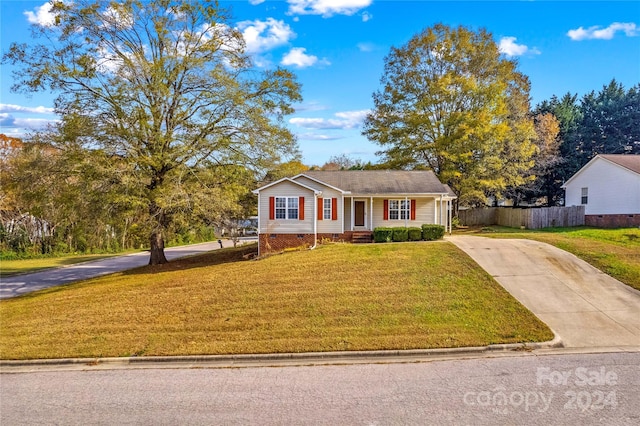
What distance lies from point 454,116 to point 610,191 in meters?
10.8

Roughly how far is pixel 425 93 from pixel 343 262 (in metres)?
18.9

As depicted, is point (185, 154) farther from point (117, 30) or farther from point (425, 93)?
point (425, 93)

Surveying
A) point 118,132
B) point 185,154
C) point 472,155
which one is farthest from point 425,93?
point 118,132

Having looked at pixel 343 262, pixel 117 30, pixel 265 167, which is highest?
pixel 117 30

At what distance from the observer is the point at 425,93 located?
97.8 ft

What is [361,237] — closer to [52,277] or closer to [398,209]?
[398,209]

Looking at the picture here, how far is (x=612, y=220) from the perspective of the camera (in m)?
25.7

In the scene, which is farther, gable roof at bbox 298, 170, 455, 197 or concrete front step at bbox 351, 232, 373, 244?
gable roof at bbox 298, 170, 455, 197

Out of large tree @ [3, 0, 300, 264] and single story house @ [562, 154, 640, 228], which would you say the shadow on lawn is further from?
single story house @ [562, 154, 640, 228]

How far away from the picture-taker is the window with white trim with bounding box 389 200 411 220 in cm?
2272

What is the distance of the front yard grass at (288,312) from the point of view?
9312mm

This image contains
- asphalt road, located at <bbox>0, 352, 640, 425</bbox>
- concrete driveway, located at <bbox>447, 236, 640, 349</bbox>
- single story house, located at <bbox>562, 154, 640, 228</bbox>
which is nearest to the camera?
asphalt road, located at <bbox>0, 352, 640, 425</bbox>

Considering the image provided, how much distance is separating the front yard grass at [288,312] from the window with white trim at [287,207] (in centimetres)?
451

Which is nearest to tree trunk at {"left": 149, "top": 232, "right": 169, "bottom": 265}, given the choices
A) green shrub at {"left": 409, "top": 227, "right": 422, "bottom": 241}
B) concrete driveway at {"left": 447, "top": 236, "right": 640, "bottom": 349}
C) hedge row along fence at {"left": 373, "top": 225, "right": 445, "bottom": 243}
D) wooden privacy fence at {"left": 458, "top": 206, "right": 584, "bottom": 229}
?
hedge row along fence at {"left": 373, "top": 225, "right": 445, "bottom": 243}
